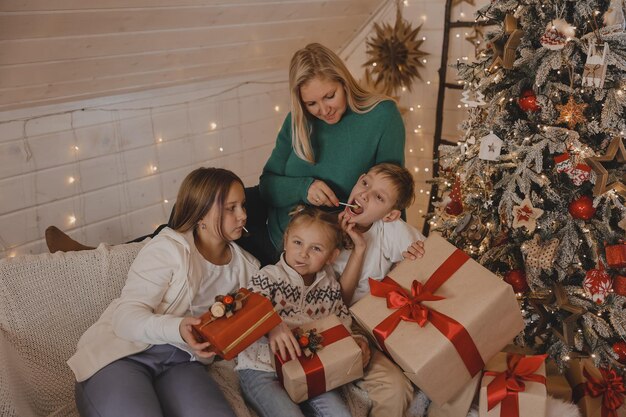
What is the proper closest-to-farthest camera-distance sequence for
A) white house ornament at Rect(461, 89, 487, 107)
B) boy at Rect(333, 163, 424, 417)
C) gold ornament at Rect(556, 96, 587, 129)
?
boy at Rect(333, 163, 424, 417) → gold ornament at Rect(556, 96, 587, 129) → white house ornament at Rect(461, 89, 487, 107)

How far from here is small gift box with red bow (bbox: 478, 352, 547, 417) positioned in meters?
1.52

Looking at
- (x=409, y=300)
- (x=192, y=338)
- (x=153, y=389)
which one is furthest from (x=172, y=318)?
(x=409, y=300)

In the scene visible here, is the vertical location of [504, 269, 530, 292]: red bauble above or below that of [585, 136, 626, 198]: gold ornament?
below

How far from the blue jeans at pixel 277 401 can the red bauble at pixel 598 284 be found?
1.08 m

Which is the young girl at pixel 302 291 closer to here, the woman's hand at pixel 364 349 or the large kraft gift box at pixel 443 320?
the woman's hand at pixel 364 349

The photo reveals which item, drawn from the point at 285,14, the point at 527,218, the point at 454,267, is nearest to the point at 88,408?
the point at 454,267

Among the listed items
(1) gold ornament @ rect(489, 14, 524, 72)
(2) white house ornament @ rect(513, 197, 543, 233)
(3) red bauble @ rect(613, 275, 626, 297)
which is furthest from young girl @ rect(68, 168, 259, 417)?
(3) red bauble @ rect(613, 275, 626, 297)

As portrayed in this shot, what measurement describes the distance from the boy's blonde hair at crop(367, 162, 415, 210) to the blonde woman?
0.13 metres

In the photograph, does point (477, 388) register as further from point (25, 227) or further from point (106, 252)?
point (25, 227)

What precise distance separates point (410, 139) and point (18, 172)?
2465mm

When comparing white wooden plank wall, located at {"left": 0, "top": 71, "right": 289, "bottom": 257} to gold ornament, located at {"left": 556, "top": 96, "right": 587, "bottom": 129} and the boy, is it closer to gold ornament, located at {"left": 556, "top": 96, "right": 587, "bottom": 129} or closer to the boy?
the boy

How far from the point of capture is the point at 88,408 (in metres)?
1.46

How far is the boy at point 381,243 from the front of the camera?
1627mm

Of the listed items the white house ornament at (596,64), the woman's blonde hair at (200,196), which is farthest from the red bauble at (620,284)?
the woman's blonde hair at (200,196)
